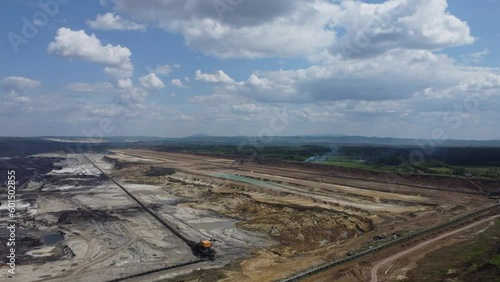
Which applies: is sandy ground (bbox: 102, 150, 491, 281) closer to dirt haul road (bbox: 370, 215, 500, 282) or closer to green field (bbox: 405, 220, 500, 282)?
dirt haul road (bbox: 370, 215, 500, 282)

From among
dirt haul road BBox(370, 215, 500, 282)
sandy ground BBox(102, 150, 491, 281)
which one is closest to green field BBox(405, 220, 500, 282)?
dirt haul road BBox(370, 215, 500, 282)

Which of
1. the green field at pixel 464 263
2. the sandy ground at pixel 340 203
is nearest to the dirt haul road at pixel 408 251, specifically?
the green field at pixel 464 263

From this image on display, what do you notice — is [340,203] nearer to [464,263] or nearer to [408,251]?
[408,251]

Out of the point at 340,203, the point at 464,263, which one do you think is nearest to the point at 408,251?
the point at 464,263

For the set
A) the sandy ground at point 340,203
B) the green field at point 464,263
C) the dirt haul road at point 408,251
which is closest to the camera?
the green field at point 464,263

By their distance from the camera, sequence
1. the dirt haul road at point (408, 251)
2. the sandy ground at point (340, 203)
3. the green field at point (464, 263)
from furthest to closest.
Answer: the sandy ground at point (340, 203)
the dirt haul road at point (408, 251)
the green field at point (464, 263)

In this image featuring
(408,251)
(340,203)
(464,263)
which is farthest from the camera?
(340,203)

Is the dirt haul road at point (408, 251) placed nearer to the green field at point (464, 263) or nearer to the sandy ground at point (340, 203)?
the green field at point (464, 263)

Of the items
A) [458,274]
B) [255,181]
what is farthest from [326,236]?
[255,181]

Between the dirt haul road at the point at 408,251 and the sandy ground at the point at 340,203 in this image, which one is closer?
the dirt haul road at the point at 408,251

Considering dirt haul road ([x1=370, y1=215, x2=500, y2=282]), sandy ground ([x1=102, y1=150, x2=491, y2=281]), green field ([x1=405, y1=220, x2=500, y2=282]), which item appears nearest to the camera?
green field ([x1=405, y1=220, x2=500, y2=282])

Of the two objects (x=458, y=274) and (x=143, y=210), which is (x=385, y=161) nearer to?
(x=143, y=210)
